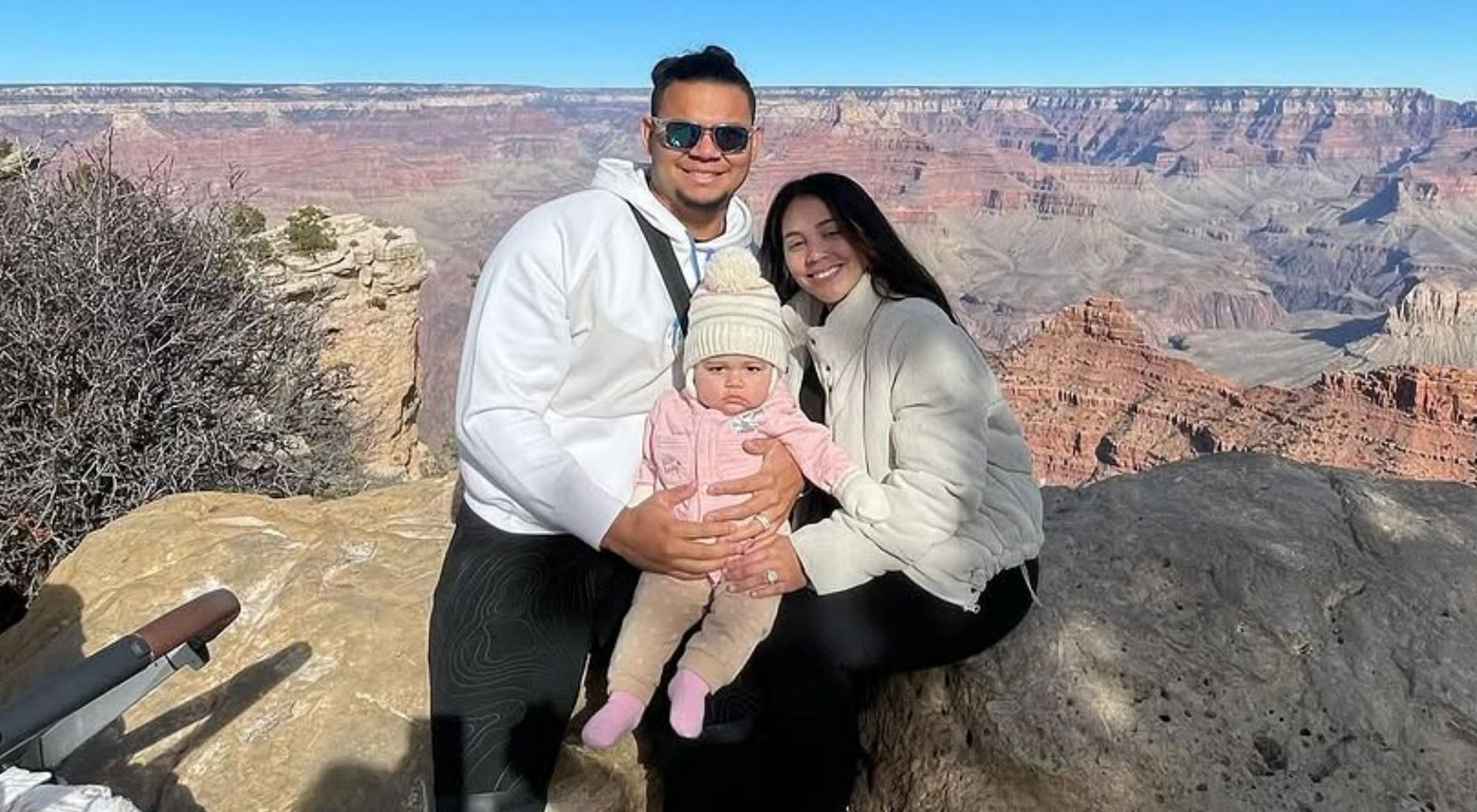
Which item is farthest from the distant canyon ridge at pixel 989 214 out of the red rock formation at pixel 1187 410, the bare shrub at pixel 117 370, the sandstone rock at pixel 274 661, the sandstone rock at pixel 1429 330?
the sandstone rock at pixel 274 661

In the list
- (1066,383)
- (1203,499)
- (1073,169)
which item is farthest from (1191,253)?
(1203,499)

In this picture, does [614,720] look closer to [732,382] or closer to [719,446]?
[719,446]

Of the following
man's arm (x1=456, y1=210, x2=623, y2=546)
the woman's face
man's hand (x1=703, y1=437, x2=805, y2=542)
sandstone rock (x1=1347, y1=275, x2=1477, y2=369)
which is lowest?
sandstone rock (x1=1347, y1=275, x2=1477, y2=369)

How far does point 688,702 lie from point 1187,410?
152 ft

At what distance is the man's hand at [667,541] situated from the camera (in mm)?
2129

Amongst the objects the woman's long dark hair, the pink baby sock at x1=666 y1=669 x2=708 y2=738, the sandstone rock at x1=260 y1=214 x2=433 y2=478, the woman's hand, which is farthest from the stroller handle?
the sandstone rock at x1=260 y1=214 x2=433 y2=478

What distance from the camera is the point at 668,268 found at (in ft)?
8.02

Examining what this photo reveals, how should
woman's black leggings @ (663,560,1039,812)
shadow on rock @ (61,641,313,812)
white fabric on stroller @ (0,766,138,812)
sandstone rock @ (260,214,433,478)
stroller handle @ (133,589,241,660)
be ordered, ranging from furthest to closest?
1. sandstone rock @ (260,214,433,478)
2. shadow on rock @ (61,641,313,812)
3. woman's black leggings @ (663,560,1039,812)
4. stroller handle @ (133,589,241,660)
5. white fabric on stroller @ (0,766,138,812)

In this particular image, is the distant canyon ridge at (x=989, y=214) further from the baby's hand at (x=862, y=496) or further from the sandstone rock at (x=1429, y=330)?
the baby's hand at (x=862, y=496)

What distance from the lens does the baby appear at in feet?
6.76

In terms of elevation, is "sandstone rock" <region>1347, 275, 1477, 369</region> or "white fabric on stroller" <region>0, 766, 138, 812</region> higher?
"white fabric on stroller" <region>0, 766, 138, 812</region>

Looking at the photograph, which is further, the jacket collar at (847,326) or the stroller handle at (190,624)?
the jacket collar at (847,326)

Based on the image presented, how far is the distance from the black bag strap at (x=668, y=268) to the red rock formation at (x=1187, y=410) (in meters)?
34.6

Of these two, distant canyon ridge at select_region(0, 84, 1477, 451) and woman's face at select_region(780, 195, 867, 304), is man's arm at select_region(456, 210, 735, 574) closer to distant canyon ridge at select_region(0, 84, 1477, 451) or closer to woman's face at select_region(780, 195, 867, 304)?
woman's face at select_region(780, 195, 867, 304)
